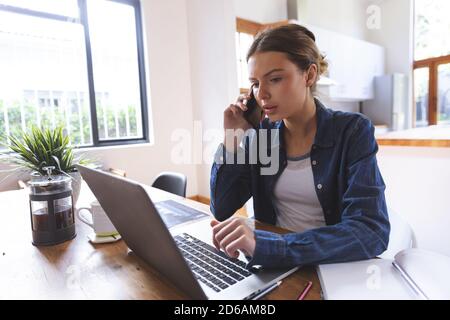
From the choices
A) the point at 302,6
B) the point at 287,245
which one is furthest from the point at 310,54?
the point at 302,6

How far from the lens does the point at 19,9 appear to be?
9.01 feet

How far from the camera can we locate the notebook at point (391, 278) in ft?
1.61

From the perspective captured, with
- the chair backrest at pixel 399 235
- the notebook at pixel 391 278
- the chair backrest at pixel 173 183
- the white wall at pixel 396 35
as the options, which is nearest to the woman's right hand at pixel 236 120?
the notebook at pixel 391 278

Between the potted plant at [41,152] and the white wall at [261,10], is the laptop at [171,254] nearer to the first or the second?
the potted plant at [41,152]

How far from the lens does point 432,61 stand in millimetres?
5270

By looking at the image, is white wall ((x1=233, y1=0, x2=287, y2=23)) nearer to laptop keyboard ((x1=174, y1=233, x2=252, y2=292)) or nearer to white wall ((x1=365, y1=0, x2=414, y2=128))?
white wall ((x1=365, y1=0, x2=414, y2=128))

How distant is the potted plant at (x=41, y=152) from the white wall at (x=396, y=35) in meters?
6.00

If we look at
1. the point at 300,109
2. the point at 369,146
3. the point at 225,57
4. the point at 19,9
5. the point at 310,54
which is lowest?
the point at 369,146

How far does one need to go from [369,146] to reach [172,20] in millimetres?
3273

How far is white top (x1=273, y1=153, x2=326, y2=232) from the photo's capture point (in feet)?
3.14

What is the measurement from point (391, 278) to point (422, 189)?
149 centimetres

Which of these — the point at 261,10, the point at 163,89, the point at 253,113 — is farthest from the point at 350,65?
the point at 253,113

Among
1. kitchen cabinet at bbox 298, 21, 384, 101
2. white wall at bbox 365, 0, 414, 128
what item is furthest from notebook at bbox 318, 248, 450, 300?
white wall at bbox 365, 0, 414, 128
